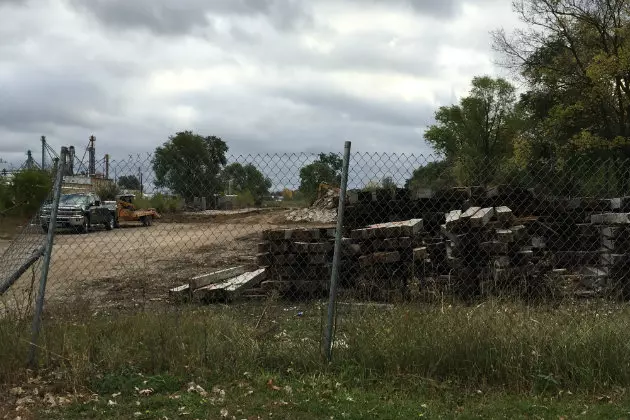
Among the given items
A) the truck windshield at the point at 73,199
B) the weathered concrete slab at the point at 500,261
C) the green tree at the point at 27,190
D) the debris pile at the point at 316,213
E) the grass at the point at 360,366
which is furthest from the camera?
the debris pile at the point at 316,213

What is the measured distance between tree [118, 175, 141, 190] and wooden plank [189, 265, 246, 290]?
15.1ft

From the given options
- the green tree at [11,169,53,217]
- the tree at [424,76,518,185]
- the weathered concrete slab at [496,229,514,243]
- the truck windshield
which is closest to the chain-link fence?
the weathered concrete slab at [496,229,514,243]

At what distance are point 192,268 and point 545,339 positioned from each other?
1151 cm

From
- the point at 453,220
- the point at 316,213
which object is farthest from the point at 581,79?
the point at 453,220

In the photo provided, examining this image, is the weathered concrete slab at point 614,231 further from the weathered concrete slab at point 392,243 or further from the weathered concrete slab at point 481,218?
the weathered concrete slab at point 392,243

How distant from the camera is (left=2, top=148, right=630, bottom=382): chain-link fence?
557 cm

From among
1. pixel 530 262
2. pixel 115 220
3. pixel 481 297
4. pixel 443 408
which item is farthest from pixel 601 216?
pixel 115 220

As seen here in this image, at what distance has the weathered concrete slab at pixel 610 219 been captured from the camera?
36.1 feet

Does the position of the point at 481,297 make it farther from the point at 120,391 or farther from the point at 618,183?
the point at 120,391

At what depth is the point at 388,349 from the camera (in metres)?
5.52

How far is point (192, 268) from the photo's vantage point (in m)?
15.9

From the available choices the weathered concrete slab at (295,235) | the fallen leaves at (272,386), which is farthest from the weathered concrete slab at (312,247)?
the fallen leaves at (272,386)

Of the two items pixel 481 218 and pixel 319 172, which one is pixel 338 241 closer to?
pixel 319 172

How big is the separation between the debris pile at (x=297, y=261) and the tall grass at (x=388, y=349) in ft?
16.6
